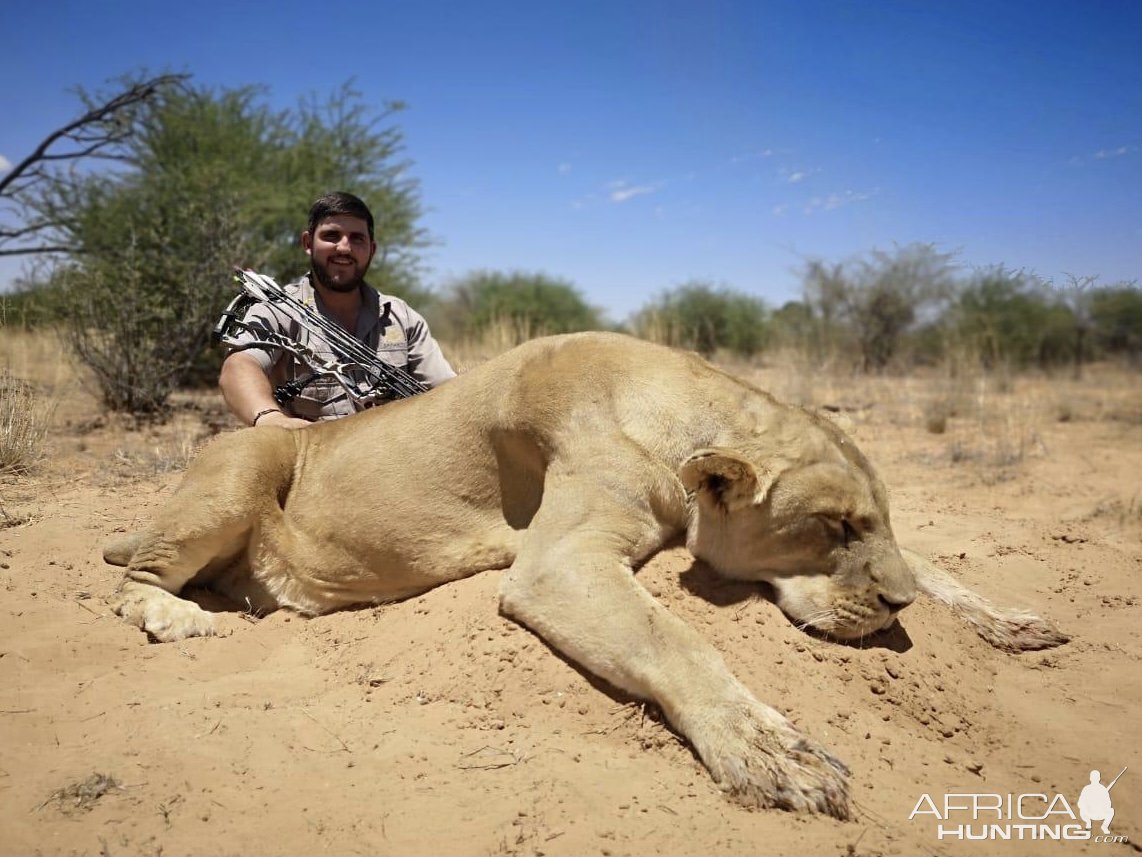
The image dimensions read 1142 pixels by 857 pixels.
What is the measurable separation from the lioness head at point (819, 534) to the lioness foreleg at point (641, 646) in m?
0.37

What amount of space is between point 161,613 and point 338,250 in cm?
318

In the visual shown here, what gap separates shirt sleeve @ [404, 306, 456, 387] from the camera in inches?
260

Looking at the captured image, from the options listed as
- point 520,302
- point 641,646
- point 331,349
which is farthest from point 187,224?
point 520,302

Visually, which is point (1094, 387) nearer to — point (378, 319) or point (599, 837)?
point (378, 319)

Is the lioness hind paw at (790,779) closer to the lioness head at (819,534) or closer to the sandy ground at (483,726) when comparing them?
the sandy ground at (483,726)

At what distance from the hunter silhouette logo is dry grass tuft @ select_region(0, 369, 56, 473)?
23.8 ft

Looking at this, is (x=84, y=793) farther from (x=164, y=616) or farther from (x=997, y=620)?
(x=997, y=620)

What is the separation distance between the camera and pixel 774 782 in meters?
2.63

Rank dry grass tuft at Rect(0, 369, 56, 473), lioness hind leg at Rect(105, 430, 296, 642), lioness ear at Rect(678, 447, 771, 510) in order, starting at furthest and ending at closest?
1. dry grass tuft at Rect(0, 369, 56, 473)
2. lioness hind leg at Rect(105, 430, 296, 642)
3. lioness ear at Rect(678, 447, 771, 510)

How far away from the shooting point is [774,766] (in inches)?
104

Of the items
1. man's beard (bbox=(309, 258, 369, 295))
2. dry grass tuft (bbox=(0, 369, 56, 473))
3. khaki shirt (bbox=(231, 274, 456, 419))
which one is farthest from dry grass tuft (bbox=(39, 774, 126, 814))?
dry grass tuft (bbox=(0, 369, 56, 473))

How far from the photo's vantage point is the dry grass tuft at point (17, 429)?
6.31 meters

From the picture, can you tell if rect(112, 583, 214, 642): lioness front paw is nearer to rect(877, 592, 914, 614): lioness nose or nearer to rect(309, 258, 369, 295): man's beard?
rect(309, 258, 369, 295): man's beard

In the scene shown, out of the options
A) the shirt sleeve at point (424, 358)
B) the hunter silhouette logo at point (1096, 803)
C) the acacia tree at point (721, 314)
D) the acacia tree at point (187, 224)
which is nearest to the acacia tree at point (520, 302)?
the acacia tree at point (721, 314)
